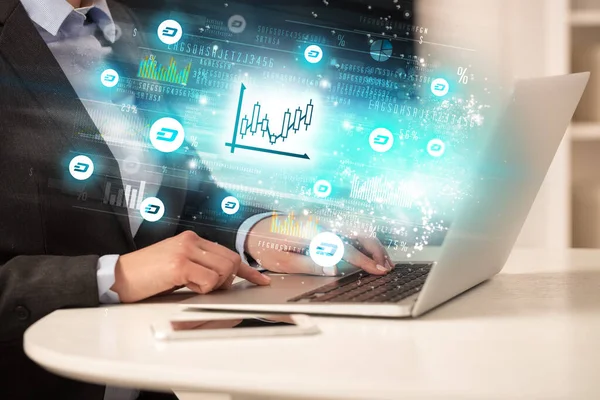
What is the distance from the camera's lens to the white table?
0.50m

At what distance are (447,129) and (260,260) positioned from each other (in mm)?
400

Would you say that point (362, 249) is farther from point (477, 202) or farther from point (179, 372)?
point (179, 372)

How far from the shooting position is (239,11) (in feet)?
3.77

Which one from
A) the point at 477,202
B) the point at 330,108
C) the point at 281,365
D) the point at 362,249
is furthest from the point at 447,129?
the point at 281,365

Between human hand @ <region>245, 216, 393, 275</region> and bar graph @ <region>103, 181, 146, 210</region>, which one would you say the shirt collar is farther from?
human hand @ <region>245, 216, 393, 275</region>

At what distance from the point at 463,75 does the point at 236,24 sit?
0.37 m

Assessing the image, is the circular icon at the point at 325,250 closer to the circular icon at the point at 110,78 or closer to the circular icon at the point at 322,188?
the circular icon at the point at 322,188

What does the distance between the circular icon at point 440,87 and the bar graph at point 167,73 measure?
1.24ft

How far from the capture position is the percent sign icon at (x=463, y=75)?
1.11 meters

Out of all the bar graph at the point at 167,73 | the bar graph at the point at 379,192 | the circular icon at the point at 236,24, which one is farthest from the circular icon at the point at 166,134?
the bar graph at the point at 379,192

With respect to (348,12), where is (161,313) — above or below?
below

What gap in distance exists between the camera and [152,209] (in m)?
1.22

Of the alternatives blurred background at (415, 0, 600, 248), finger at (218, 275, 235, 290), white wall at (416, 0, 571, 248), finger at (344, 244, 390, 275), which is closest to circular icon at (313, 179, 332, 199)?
finger at (344, 244, 390, 275)

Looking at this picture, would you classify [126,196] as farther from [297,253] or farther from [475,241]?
[475,241]
